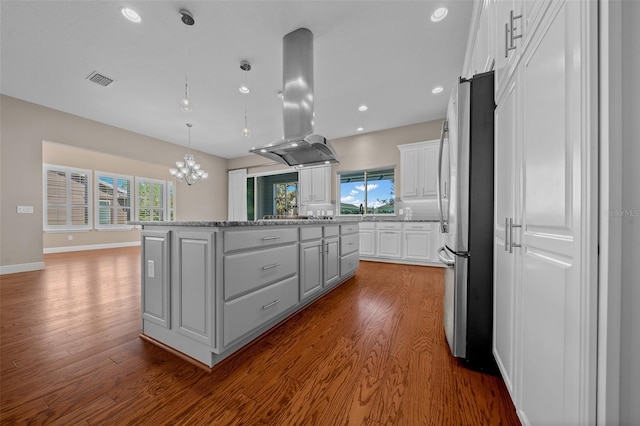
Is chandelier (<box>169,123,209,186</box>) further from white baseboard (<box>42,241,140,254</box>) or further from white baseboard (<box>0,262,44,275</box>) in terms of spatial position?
white baseboard (<box>42,241,140,254</box>)

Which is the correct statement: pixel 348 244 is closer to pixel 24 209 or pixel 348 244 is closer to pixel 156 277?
pixel 156 277

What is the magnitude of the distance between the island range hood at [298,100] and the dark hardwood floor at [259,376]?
1.84m

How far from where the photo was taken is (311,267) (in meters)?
2.25

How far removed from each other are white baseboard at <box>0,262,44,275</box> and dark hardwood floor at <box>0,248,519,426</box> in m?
2.56

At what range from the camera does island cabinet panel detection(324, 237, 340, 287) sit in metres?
2.53

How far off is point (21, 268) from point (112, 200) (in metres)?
3.65

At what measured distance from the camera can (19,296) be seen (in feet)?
8.34

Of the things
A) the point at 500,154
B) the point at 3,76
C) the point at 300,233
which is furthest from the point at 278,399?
the point at 3,76

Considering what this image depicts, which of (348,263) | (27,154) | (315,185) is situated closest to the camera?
(348,263)

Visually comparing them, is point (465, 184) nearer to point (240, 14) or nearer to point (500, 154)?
point (500, 154)

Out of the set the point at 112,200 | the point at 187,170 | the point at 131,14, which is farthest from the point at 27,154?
the point at 131,14

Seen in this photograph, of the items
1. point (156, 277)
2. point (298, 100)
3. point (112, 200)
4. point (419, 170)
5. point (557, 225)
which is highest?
point (298, 100)

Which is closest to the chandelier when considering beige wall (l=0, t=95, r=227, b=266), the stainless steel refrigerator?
beige wall (l=0, t=95, r=227, b=266)

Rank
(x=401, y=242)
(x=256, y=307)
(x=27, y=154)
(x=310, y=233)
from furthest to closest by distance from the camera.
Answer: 1. (x=401, y=242)
2. (x=27, y=154)
3. (x=310, y=233)
4. (x=256, y=307)
